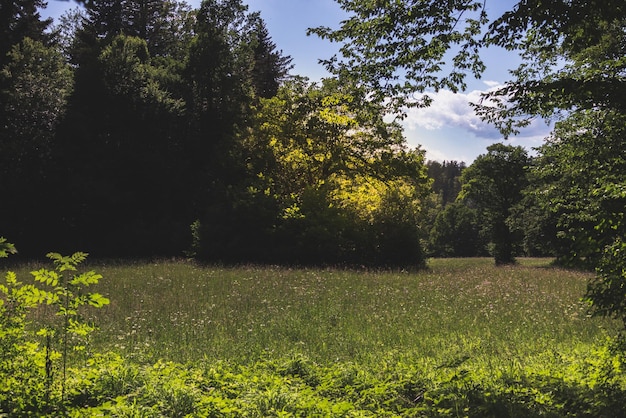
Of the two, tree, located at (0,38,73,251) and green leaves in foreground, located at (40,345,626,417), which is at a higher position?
tree, located at (0,38,73,251)

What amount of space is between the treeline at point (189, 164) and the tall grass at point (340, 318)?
745 cm

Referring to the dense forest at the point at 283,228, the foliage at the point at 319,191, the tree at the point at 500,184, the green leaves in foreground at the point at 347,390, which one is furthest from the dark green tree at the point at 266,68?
the green leaves in foreground at the point at 347,390

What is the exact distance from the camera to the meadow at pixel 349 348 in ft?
15.9

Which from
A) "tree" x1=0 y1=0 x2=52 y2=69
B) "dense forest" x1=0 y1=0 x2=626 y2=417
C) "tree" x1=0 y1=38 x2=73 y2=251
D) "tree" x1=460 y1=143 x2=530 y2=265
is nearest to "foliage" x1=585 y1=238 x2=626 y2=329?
"dense forest" x1=0 y1=0 x2=626 y2=417

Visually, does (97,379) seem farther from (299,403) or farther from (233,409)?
(299,403)

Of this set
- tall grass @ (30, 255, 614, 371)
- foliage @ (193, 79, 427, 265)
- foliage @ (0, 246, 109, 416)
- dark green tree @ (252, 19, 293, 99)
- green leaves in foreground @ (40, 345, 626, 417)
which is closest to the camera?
foliage @ (0, 246, 109, 416)

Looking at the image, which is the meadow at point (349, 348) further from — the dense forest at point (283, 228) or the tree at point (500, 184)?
the tree at point (500, 184)

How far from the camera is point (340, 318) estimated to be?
10109 mm

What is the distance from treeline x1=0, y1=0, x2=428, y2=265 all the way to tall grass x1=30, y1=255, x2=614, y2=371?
7.45 m

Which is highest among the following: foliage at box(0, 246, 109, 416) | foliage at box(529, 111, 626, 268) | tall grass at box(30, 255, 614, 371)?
foliage at box(529, 111, 626, 268)

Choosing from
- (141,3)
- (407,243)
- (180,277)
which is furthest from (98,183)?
(141,3)

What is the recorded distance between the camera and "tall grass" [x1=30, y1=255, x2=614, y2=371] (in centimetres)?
758

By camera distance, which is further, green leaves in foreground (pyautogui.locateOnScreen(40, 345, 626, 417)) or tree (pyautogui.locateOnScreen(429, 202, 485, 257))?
tree (pyautogui.locateOnScreen(429, 202, 485, 257))

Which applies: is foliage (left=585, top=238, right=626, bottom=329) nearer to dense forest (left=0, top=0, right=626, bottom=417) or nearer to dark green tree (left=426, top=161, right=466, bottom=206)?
dense forest (left=0, top=0, right=626, bottom=417)
